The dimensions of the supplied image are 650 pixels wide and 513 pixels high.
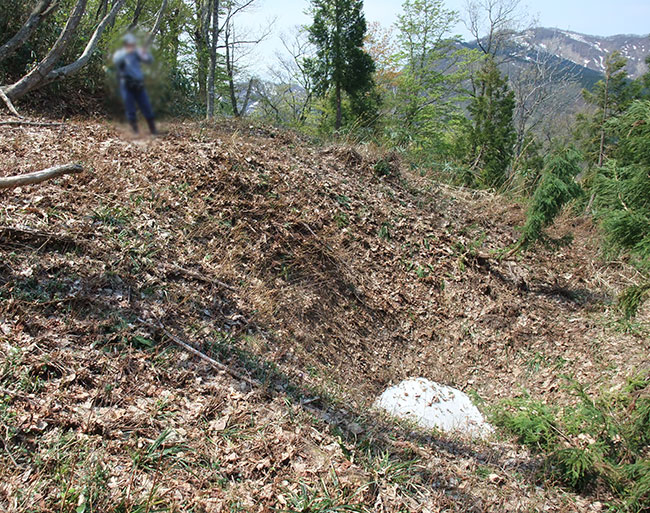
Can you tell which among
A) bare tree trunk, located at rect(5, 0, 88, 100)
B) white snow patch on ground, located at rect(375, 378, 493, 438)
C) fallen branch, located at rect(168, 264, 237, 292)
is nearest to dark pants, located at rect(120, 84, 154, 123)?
bare tree trunk, located at rect(5, 0, 88, 100)

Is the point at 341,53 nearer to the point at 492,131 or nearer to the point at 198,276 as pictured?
the point at 492,131

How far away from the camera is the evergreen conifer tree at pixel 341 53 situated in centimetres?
1122

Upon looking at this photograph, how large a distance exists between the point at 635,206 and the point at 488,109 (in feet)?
20.5

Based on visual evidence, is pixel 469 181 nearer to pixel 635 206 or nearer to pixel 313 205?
pixel 313 205

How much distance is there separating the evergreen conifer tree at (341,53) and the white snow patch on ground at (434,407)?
33.0 ft

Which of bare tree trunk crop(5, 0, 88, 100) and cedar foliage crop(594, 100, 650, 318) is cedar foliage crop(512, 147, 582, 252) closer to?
cedar foliage crop(594, 100, 650, 318)

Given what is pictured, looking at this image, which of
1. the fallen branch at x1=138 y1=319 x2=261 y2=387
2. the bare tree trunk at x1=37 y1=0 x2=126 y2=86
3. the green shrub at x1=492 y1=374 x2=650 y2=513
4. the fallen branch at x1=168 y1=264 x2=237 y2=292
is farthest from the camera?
the fallen branch at x1=168 y1=264 x2=237 y2=292

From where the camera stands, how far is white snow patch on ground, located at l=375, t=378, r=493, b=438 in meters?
4.05

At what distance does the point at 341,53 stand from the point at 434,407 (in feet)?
37.8

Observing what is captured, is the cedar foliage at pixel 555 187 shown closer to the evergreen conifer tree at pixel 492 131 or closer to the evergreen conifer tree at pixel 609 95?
the evergreen conifer tree at pixel 492 131

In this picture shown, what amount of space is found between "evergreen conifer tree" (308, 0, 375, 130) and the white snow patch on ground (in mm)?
10044

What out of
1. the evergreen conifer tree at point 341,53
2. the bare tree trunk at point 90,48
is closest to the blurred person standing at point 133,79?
the bare tree trunk at point 90,48

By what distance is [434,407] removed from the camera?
4234mm

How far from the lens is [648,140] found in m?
3.07
